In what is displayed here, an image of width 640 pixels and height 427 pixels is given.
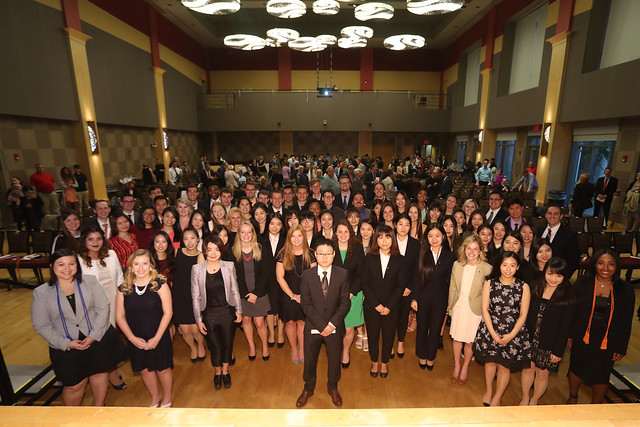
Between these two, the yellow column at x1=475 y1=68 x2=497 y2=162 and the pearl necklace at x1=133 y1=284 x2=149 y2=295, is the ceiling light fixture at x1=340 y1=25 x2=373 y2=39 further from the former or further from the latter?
the pearl necklace at x1=133 y1=284 x2=149 y2=295

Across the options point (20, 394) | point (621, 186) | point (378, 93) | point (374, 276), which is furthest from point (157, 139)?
point (621, 186)

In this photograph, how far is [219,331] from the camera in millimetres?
3359

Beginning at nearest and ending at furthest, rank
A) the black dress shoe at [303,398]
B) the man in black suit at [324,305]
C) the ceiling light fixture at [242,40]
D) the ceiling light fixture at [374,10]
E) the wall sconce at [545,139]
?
the man in black suit at [324,305] < the black dress shoe at [303,398] < the ceiling light fixture at [374,10] < the wall sconce at [545,139] < the ceiling light fixture at [242,40]

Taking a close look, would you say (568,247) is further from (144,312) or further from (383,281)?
Result: (144,312)

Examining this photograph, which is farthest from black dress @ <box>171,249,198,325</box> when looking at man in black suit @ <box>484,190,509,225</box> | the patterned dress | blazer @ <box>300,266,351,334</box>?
man in black suit @ <box>484,190,509,225</box>

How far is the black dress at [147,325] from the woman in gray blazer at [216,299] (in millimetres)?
403

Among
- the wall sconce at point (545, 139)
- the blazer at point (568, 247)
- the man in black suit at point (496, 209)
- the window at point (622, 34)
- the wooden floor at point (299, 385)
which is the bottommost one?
the wooden floor at point (299, 385)

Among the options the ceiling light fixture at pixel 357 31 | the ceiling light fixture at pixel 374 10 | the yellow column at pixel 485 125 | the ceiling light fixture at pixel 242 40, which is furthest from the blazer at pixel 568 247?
the yellow column at pixel 485 125

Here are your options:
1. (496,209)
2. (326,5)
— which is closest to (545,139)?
(496,209)

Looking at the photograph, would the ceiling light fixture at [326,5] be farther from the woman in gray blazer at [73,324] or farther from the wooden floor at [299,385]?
the woman in gray blazer at [73,324]

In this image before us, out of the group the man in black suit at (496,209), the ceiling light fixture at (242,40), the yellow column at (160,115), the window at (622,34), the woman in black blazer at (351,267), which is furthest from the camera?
the yellow column at (160,115)

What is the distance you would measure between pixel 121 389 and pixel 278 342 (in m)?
1.74

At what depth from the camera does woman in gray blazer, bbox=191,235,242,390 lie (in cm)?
325

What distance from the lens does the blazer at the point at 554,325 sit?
9.11 feet
